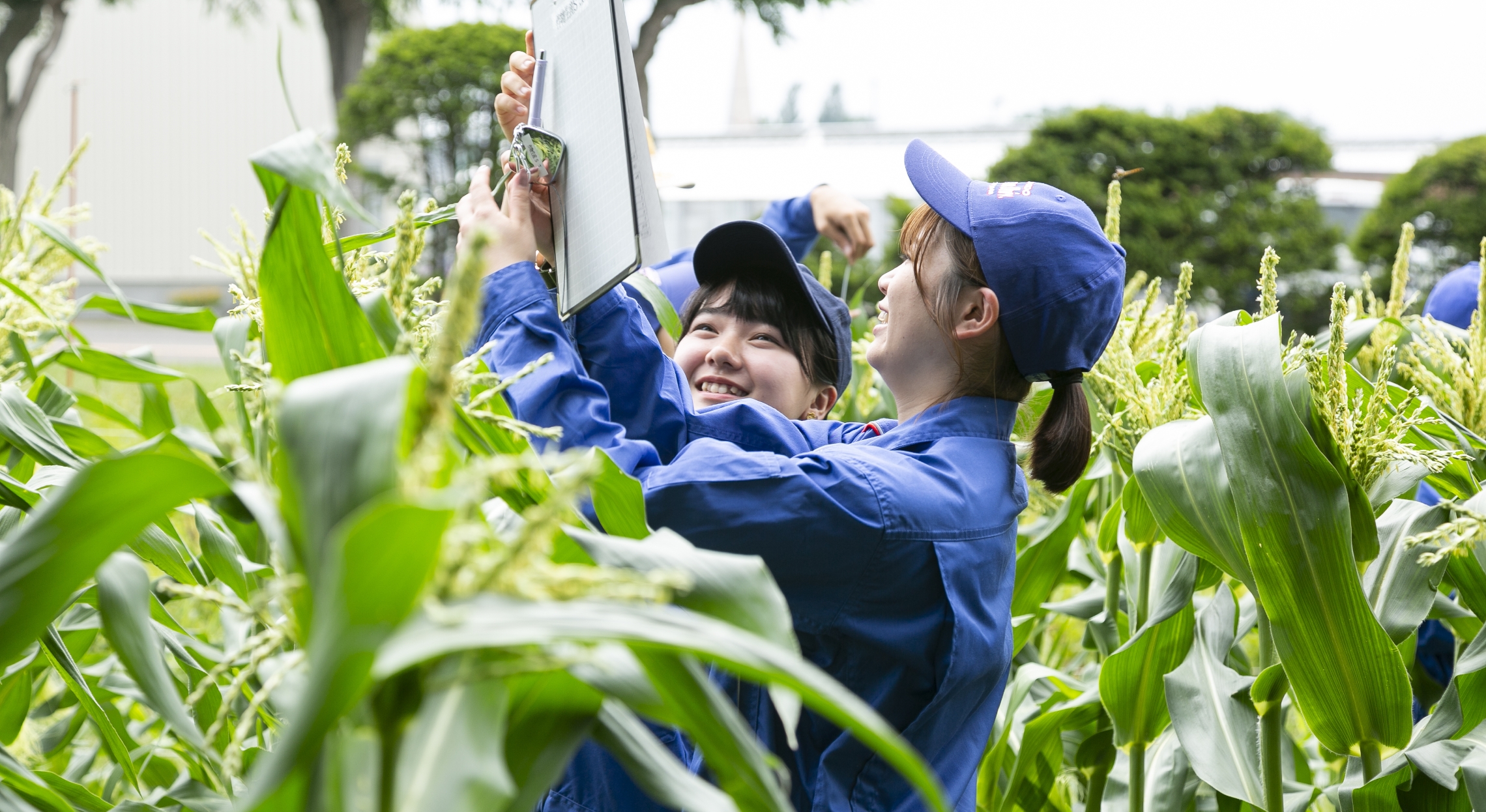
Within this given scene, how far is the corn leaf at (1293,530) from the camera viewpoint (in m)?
0.99

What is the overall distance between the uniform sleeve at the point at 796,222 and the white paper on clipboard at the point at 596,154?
1252 mm

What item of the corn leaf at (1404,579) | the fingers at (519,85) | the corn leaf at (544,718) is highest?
the fingers at (519,85)

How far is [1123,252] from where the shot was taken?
118 cm

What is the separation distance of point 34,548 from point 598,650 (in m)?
0.26

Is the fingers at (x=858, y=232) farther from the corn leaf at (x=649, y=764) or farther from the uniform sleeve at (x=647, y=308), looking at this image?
the corn leaf at (x=649, y=764)

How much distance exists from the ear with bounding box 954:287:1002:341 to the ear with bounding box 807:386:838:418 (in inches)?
17.7

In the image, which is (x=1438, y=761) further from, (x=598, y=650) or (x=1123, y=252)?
(x=598, y=650)

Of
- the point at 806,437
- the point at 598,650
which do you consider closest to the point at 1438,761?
the point at 806,437

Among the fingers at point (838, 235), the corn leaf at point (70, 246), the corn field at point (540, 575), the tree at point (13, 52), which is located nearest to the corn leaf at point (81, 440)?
the corn field at point (540, 575)

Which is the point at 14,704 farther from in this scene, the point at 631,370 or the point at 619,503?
the point at 619,503

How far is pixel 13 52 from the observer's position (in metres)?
10.4

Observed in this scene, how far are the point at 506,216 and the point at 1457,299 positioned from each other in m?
2.12

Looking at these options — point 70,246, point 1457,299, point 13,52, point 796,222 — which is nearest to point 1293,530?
point 70,246

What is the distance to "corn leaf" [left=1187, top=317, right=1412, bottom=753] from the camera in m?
0.99
